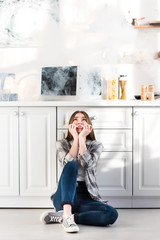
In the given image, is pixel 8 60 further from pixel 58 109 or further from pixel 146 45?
pixel 146 45

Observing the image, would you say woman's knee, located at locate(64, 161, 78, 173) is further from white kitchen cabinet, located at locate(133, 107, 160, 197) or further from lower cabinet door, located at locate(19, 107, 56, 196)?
white kitchen cabinet, located at locate(133, 107, 160, 197)

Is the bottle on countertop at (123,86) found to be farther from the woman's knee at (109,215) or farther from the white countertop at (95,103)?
the woman's knee at (109,215)

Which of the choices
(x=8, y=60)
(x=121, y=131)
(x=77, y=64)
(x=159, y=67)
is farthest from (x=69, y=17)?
(x=121, y=131)

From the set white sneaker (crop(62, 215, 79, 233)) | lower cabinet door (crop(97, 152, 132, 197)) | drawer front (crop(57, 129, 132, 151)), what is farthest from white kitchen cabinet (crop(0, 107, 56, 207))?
white sneaker (crop(62, 215, 79, 233))

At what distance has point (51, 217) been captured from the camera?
108 inches

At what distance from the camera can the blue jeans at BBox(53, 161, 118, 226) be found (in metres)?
2.64

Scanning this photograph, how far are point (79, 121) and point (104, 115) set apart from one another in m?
0.28

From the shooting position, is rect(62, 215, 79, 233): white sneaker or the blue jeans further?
the blue jeans

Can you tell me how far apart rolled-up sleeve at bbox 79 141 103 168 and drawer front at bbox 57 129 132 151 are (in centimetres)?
22

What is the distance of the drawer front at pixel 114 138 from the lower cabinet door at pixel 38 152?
12 cm

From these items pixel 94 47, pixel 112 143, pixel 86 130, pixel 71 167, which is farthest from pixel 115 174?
pixel 94 47

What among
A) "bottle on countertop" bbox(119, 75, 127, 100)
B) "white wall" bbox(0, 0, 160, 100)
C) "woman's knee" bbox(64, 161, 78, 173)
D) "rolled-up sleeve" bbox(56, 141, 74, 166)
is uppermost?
"white wall" bbox(0, 0, 160, 100)

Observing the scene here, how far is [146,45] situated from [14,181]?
5.53ft

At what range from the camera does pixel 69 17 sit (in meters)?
3.64
